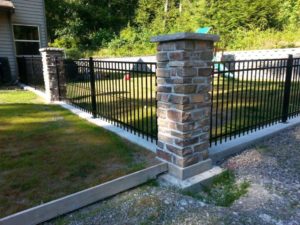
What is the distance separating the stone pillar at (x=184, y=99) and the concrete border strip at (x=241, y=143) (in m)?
0.34

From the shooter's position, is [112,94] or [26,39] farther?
[26,39]

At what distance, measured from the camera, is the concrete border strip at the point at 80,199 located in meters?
2.21

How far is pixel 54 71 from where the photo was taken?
648cm

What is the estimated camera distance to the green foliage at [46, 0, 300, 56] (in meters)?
13.9

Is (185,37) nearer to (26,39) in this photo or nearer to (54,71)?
(54,71)

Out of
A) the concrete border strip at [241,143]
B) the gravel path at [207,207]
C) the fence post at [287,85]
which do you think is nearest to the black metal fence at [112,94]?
the concrete border strip at [241,143]

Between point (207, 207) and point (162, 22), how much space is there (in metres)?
21.8

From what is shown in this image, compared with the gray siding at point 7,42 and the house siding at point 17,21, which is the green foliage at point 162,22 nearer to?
the house siding at point 17,21

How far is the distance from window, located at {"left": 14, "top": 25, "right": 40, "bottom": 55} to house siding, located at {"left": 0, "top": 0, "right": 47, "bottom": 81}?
0.20 m

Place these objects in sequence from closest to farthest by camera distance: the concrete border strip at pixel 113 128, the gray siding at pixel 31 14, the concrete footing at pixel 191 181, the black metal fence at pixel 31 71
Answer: the concrete footing at pixel 191 181, the concrete border strip at pixel 113 128, the black metal fence at pixel 31 71, the gray siding at pixel 31 14

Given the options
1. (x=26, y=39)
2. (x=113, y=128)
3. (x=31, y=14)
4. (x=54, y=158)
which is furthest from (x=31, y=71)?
(x=54, y=158)

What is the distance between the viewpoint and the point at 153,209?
250 centimetres

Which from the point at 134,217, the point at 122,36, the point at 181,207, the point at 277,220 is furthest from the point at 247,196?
the point at 122,36

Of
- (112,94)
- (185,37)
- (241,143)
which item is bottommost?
(241,143)
